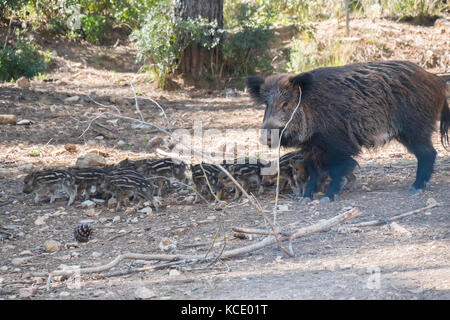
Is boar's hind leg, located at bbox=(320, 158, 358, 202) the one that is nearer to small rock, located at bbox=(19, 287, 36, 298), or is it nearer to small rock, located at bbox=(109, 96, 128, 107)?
small rock, located at bbox=(19, 287, 36, 298)

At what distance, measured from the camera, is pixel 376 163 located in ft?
25.2

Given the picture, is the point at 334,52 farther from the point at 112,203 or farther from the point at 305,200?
the point at 112,203

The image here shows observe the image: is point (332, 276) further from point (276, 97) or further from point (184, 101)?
point (184, 101)

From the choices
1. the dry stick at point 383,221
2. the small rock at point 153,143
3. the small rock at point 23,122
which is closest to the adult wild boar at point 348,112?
the dry stick at point 383,221

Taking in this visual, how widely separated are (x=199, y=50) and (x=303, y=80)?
627 cm

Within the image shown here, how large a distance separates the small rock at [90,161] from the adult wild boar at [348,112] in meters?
2.47

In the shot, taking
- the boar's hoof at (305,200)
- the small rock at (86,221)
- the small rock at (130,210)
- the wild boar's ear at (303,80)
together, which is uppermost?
the wild boar's ear at (303,80)

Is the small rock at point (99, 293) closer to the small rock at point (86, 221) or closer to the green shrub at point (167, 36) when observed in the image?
the small rock at point (86, 221)

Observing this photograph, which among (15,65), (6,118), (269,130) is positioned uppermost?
(15,65)

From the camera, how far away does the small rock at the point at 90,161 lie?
7.53m

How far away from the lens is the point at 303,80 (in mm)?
5992

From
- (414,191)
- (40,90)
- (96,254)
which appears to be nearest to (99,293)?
(96,254)

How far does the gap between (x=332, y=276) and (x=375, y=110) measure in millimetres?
2808

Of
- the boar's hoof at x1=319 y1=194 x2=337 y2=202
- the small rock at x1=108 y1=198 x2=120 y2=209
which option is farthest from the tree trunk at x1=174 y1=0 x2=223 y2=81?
the boar's hoof at x1=319 y1=194 x2=337 y2=202
